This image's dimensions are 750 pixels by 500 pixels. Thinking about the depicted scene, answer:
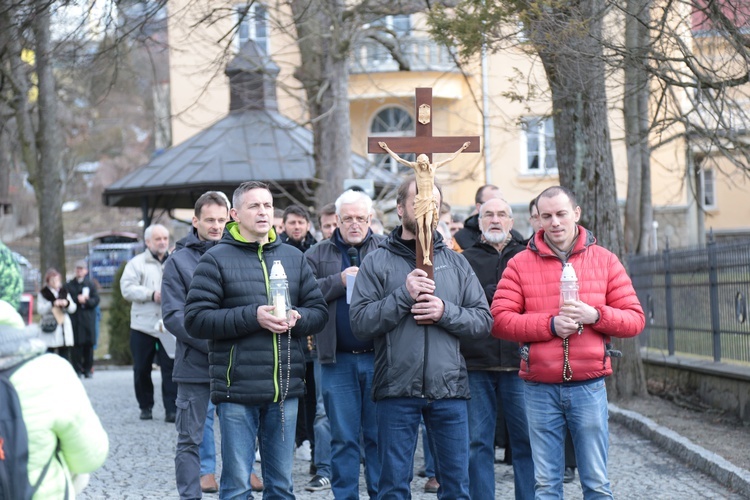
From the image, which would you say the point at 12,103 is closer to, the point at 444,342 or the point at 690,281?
the point at 690,281

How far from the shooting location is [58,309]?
1938cm

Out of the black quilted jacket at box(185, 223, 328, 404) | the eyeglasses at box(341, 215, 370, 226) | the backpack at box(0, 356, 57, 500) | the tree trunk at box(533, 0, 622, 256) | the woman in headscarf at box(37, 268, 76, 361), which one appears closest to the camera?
the backpack at box(0, 356, 57, 500)

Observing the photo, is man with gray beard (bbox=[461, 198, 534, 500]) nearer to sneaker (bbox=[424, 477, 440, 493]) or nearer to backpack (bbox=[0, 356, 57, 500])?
sneaker (bbox=[424, 477, 440, 493])

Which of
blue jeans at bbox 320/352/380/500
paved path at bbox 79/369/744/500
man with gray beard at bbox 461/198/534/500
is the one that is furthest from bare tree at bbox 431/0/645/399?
blue jeans at bbox 320/352/380/500

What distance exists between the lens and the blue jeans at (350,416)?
742 centimetres

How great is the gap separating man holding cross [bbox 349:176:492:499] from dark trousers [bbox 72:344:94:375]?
15.2 metres

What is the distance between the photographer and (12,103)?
73.1 ft

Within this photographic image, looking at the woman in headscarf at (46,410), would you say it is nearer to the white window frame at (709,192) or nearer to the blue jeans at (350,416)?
the blue jeans at (350,416)

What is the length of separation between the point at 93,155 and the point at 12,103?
32.0 meters

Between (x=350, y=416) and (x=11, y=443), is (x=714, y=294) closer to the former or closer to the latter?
(x=350, y=416)

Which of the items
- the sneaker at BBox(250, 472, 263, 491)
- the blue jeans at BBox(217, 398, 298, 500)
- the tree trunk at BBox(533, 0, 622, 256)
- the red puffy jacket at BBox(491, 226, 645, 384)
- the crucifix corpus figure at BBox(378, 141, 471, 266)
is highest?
the tree trunk at BBox(533, 0, 622, 256)

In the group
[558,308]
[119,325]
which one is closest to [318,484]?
[558,308]

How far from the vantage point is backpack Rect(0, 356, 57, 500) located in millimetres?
3891

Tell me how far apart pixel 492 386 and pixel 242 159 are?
1283 cm
